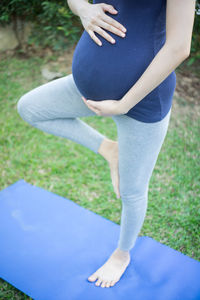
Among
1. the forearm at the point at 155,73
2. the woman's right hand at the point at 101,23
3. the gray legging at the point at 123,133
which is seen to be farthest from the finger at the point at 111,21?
the gray legging at the point at 123,133

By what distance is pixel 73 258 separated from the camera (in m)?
1.78

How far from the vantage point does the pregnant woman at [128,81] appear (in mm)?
938

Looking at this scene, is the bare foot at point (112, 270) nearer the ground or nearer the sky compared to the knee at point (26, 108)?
nearer the ground

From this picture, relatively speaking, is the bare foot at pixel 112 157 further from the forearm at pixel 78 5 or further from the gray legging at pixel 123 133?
the forearm at pixel 78 5

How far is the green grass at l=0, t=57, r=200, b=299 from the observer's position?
2.13 metres

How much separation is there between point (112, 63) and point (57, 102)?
42 centimetres

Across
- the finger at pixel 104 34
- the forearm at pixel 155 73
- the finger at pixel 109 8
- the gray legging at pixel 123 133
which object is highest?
the finger at pixel 109 8

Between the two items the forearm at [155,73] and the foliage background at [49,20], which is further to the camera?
the foliage background at [49,20]

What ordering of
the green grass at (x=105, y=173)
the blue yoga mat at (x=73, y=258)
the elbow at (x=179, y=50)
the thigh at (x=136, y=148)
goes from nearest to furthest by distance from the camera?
1. the elbow at (x=179, y=50)
2. the thigh at (x=136, y=148)
3. the blue yoga mat at (x=73, y=258)
4. the green grass at (x=105, y=173)

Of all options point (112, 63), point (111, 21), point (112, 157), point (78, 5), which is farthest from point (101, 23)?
point (112, 157)

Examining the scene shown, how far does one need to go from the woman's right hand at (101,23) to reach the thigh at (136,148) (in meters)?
0.33

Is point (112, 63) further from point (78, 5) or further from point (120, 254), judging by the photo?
point (120, 254)

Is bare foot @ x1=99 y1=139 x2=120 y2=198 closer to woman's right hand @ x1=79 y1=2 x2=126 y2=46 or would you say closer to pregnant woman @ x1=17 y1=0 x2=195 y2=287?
pregnant woman @ x1=17 y1=0 x2=195 y2=287

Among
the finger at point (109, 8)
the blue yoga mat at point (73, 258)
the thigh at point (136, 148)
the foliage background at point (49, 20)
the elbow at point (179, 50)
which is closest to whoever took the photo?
the elbow at point (179, 50)
